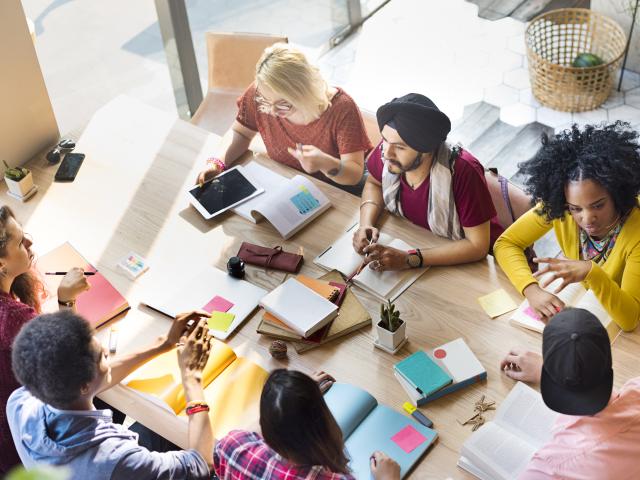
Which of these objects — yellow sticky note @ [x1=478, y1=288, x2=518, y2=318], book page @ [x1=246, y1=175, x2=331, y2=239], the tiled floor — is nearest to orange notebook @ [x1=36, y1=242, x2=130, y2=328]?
book page @ [x1=246, y1=175, x2=331, y2=239]

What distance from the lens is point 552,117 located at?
15.2 feet

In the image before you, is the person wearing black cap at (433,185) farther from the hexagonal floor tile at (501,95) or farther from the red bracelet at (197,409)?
the hexagonal floor tile at (501,95)

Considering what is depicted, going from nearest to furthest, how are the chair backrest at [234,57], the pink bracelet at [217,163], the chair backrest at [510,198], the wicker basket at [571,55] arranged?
the chair backrest at [510,198] < the pink bracelet at [217,163] < the chair backrest at [234,57] < the wicker basket at [571,55]

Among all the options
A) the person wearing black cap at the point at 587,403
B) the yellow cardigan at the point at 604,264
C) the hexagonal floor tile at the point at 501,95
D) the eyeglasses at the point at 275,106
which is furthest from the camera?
the hexagonal floor tile at the point at 501,95

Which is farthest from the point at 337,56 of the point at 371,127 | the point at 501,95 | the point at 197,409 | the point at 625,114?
the point at 197,409

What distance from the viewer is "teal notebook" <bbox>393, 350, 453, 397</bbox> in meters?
2.21

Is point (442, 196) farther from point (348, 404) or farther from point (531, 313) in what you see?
point (348, 404)

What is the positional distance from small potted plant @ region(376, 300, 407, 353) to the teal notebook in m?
0.07

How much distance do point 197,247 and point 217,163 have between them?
48 centimetres

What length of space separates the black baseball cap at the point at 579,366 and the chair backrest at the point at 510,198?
109 centimetres

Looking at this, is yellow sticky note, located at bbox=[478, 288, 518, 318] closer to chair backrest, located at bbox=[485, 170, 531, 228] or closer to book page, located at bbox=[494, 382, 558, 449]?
book page, located at bbox=[494, 382, 558, 449]

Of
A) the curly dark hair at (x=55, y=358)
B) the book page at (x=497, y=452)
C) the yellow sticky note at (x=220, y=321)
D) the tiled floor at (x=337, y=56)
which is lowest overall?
the tiled floor at (x=337, y=56)

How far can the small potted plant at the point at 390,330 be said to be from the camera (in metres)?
2.31

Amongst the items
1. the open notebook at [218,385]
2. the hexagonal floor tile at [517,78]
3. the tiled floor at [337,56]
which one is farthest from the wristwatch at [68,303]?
the hexagonal floor tile at [517,78]
